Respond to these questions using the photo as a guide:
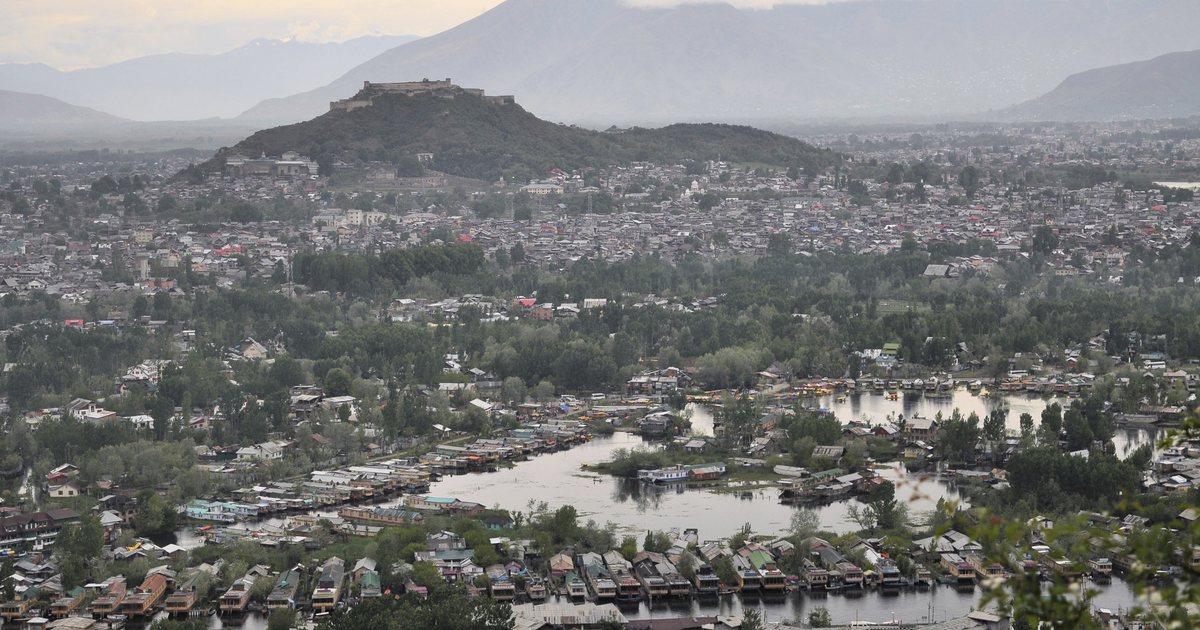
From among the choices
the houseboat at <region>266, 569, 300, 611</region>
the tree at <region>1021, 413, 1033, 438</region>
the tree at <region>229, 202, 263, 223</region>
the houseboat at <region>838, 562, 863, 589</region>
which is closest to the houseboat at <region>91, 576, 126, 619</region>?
the houseboat at <region>266, 569, 300, 611</region>

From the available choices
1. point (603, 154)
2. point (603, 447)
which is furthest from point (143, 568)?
point (603, 154)

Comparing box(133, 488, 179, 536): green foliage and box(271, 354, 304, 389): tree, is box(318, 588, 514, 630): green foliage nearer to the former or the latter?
box(133, 488, 179, 536): green foliage

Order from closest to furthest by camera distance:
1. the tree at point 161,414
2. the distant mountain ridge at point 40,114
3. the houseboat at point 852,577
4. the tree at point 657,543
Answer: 1. the houseboat at point 852,577
2. the tree at point 657,543
3. the tree at point 161,414
4. the distant mountain ridge at point 40,114

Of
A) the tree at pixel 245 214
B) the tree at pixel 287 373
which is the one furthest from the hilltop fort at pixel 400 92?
the tree at pixel 287 373

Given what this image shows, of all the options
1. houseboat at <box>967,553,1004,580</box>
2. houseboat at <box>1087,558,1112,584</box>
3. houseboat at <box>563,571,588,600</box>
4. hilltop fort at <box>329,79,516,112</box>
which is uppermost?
hilltop fort at <box>329,79,516,112</box>

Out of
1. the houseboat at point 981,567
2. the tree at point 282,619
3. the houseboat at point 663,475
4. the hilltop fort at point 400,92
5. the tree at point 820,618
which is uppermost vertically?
the hilltop fort at point 400,92

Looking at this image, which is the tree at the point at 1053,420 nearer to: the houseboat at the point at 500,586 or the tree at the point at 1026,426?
the tree at the point at 1026,426

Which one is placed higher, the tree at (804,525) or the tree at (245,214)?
the tree at (245,214)
